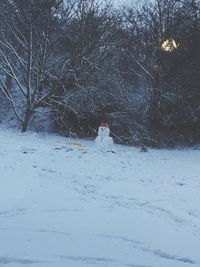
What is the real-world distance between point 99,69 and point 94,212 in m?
12.2

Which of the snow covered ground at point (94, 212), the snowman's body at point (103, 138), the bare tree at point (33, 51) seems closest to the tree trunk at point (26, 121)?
the bare tree at point (33, 51)

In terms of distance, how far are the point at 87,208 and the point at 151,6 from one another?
15569 mm

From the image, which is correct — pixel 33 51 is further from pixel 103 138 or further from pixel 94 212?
pixel 94 212

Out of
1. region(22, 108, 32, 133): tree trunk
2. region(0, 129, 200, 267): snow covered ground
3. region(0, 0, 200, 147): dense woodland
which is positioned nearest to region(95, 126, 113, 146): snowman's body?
region(0, 0, 200, 147): dense woodland

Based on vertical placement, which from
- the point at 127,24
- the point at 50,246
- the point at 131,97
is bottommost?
the point at 50,246

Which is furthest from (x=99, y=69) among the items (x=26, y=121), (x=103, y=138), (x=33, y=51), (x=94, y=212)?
(x=94, y=212)

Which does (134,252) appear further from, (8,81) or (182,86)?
(8,81)

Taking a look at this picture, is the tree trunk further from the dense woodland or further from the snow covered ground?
the snow covered ground

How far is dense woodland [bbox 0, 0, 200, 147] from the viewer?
1814 centimetres

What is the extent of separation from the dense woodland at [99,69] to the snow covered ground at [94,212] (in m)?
6.74

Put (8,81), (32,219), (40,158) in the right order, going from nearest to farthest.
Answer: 1. (32,219)
2. (40,158)
3. (8,81)

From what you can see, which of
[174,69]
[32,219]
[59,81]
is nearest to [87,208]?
[32,219]

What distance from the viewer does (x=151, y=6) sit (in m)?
21.7

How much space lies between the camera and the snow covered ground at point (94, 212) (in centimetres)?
591
